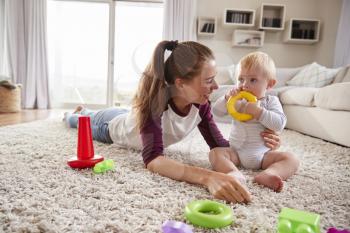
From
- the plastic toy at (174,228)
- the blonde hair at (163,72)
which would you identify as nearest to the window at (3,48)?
the blonde hair at (163,72)

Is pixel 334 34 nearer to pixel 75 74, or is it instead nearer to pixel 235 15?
pixel 235 15

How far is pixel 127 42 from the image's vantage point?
3.69 m

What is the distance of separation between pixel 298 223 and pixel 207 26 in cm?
328

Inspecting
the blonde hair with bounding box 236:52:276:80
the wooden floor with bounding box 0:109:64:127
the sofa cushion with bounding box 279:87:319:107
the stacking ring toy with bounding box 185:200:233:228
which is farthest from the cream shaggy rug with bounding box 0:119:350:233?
the wooden floor with bounding box 0:109:64:127

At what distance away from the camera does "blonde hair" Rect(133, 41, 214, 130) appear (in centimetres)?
87

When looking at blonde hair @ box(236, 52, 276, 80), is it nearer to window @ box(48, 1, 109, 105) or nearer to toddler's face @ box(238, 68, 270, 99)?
toddler's face @ box(238, 68, 270, 99)

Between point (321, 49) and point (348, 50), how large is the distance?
1.34 ft

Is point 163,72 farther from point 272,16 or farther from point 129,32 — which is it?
point 272,16

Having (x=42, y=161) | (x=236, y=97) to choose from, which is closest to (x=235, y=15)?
(x=236, y=97)

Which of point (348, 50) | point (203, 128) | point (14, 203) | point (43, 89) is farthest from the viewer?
point (43, 89)

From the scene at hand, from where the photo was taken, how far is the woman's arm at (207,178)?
665 millimetres

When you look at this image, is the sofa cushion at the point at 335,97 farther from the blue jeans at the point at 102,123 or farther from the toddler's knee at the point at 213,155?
the blue jeans at the point at 102,123

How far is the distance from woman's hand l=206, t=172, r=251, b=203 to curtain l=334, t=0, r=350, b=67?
3.28 meters

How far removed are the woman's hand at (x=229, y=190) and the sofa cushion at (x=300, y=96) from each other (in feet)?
5.00
